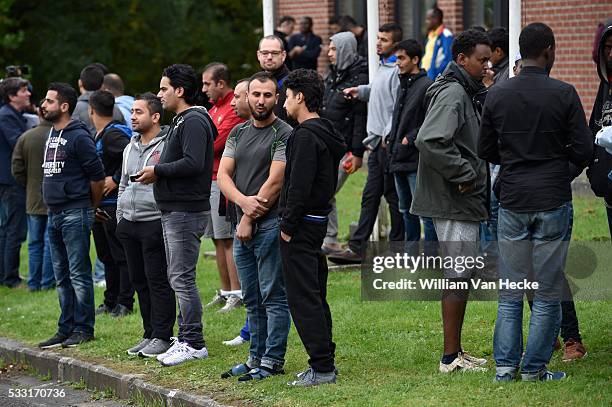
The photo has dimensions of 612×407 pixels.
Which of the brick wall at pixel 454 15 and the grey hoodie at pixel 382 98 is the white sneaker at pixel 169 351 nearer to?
the grey hoodie at pixel 382 98

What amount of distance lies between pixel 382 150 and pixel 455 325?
4313mm

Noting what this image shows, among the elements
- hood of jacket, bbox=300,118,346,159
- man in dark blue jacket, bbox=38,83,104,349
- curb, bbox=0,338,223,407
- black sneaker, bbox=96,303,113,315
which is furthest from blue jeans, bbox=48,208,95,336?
hood of jacket, bbox=300,118,346,159

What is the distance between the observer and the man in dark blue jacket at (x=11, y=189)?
44.9 feet

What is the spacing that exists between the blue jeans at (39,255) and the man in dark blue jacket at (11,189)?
54 centimetres

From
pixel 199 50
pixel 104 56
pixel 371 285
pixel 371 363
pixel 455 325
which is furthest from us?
pixel 199 50

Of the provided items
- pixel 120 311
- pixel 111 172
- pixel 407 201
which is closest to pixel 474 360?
pixel 407 201

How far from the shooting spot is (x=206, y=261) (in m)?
14.1

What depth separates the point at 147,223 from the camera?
922 centimetres

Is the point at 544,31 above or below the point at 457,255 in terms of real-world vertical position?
above

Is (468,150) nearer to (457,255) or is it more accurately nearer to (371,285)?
(457,255)

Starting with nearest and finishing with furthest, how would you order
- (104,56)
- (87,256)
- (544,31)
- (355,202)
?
(544,31) < (87,256) < (355,202) < (104,56)

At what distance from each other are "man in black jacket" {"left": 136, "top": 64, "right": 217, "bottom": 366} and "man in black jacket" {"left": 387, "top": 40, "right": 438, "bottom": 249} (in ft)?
8.79

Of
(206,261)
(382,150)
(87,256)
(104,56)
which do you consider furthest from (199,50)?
(87,256)

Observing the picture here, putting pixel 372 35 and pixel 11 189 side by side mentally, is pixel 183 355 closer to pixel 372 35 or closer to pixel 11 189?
pixel 372 35
